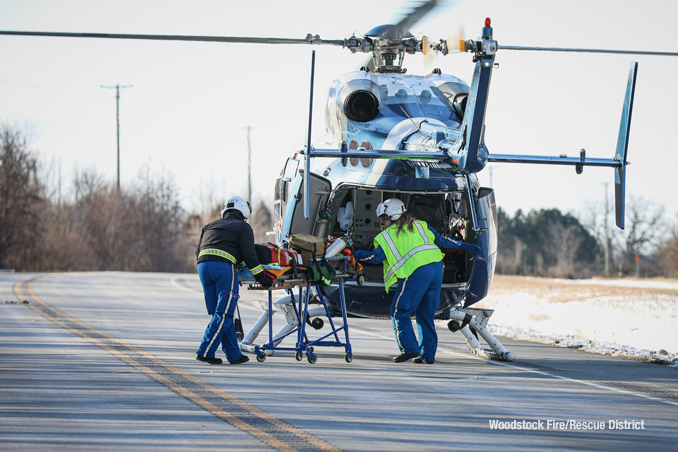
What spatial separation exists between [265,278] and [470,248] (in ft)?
9.32

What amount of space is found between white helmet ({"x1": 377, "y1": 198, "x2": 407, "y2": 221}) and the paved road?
1925mm

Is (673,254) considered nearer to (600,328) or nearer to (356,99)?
(600,328)

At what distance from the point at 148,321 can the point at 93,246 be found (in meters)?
57.3

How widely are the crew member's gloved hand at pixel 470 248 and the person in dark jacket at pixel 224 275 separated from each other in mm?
2621

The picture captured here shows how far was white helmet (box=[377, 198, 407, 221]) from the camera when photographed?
11266 millimetres

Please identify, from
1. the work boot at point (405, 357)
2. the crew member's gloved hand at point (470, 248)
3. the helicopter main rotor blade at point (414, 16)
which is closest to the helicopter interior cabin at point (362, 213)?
the crew member's gloved hand at point (470, 248)

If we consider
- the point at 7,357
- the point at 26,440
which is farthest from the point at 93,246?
the point at 26,440

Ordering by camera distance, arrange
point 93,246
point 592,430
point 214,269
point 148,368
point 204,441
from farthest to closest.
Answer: point 93,246, point 214,269, point 148,368, point 592,430, point 204,441

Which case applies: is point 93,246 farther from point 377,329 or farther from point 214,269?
point 214,269

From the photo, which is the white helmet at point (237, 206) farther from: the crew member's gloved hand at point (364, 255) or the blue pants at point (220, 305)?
the crew member's gloved hand at point (364, 255)

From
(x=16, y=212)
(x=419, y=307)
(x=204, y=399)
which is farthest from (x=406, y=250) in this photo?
(x=16, y=212)

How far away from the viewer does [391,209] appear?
1127cm

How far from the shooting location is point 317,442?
6.25 metres

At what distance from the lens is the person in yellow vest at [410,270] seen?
36.3 feet
